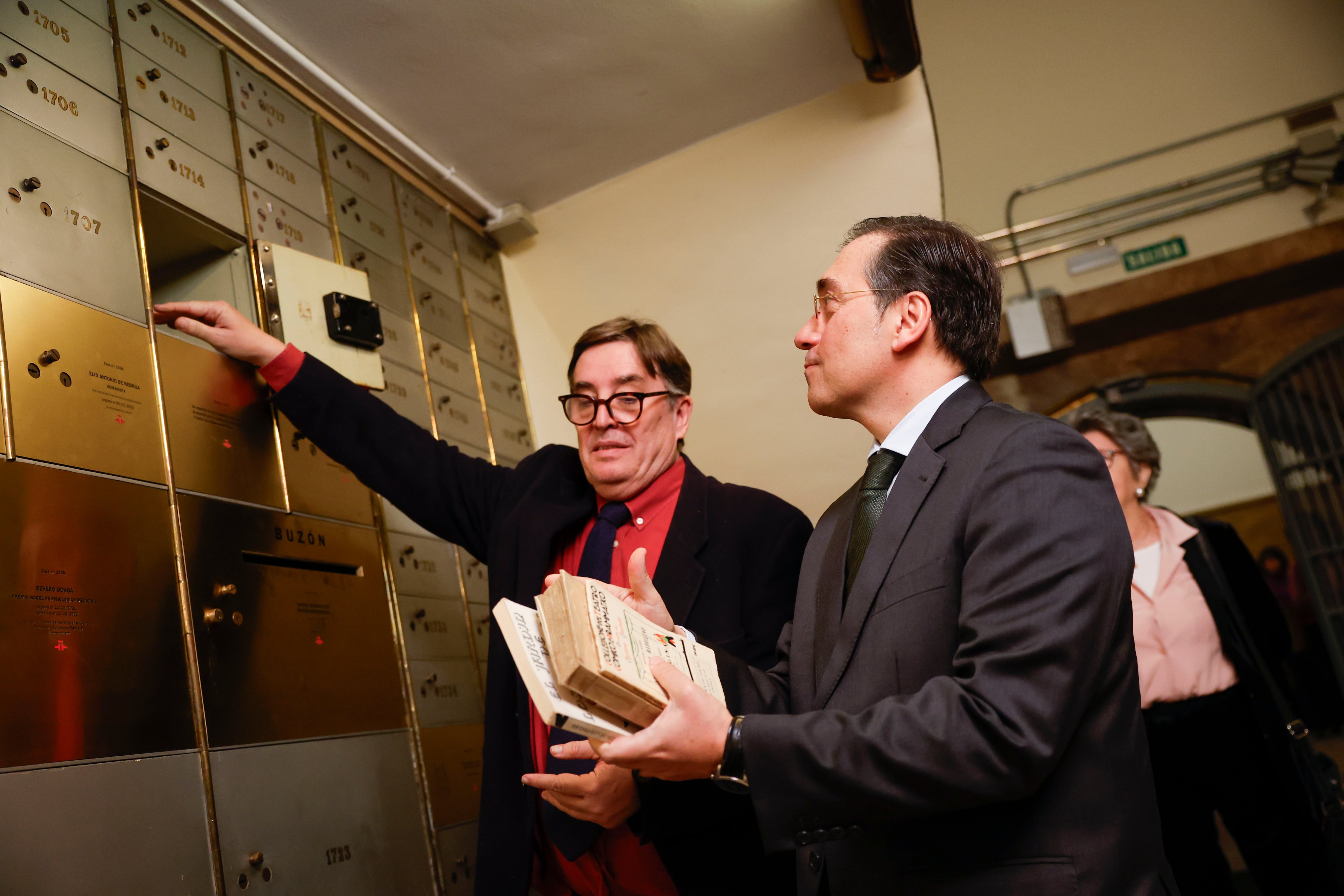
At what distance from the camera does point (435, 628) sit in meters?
2.54

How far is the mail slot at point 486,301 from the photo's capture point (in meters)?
3.31

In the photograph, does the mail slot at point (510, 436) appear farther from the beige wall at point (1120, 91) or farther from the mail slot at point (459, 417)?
the beige wall at point (1120, 91)

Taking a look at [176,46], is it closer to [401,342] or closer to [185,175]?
[185,175]

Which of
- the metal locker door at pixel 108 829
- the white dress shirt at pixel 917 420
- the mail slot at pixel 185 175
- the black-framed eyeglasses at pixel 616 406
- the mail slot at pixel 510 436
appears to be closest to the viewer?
the metal locker door at pixel 108 829

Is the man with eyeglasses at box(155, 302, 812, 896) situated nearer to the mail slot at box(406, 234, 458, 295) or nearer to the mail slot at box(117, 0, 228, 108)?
the mail slot at box(117, 0, 228, 108)

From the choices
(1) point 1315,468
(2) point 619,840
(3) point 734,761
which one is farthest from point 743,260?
(1) point 1315,468

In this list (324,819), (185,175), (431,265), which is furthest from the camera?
(431,265)

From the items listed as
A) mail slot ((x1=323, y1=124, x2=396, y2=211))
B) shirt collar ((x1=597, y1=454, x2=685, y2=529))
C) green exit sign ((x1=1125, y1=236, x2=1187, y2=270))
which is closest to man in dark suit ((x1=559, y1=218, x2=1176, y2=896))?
shirt collar ((x1=597, y1=454, x2=685, y2=529))

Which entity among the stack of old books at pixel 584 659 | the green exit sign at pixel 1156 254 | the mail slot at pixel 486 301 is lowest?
the stack of old books at pixel 584 659

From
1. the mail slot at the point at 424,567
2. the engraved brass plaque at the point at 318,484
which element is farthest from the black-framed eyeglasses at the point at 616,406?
the mail slot at the point at 424,567

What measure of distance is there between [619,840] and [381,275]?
177 centimetres

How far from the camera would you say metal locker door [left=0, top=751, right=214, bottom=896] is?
1353mm

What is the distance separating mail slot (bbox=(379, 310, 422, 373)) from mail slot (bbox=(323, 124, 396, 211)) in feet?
1.27

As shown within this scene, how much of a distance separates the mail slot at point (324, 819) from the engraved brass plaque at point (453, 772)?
62mm
